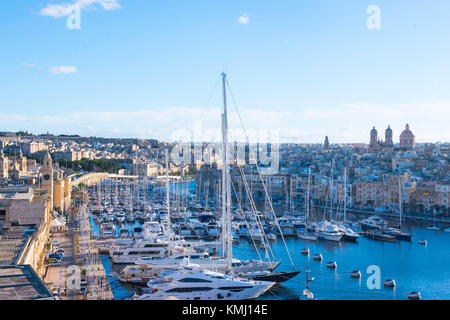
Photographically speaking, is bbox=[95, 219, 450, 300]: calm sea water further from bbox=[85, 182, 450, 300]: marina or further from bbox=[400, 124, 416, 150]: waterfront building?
bbox=[400, 124, 416, 150]: waterfront building

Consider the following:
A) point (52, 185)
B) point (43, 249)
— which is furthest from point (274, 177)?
point (43, 249)

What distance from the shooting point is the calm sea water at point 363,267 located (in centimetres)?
814

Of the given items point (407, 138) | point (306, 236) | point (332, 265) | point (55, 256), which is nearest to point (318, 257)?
point (332, 265)

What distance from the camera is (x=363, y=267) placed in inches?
403

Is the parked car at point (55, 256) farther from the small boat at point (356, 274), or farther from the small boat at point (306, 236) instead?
the small boat at point (306, 236)

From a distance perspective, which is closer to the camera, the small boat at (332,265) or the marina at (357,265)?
the marina at (357,265)

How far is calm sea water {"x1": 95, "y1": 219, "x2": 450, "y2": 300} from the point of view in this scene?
8.14 m

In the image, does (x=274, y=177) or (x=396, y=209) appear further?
(x=274, y=177)

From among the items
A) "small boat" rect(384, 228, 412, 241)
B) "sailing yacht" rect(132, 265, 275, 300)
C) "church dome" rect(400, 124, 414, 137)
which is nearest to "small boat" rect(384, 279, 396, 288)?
"sailing yacht" rect(132, 265, 275, 300)

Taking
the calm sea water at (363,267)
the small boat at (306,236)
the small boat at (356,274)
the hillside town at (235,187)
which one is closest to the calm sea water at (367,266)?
the calm sea water at (363,267)

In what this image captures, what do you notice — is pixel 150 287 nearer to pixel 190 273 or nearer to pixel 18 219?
pixel 190 273

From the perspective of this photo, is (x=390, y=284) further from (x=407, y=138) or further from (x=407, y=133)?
(x=407, y=138)
